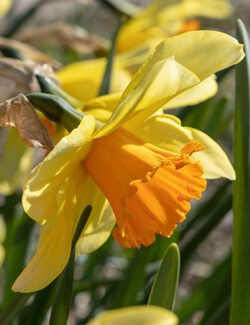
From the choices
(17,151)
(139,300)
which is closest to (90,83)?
(17,151)

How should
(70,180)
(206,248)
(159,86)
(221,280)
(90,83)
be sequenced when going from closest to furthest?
(159,86) → (70,180) → (90,83) → (221,280) → (206,248)

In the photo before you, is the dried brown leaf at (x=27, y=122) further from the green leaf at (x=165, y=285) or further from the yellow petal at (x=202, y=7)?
the yellow petal at (x=202, y=7)

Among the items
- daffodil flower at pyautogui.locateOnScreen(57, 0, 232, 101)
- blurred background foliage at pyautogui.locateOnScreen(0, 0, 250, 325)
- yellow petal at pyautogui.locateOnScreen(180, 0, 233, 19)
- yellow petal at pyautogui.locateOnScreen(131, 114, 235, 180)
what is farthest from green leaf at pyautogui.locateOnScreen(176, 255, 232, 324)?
yellow petal at pyautogui.locateOnScreen(180, 0, 233, 19)

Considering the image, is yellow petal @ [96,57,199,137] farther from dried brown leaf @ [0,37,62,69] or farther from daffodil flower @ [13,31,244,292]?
dried brown leaf @ [0,37,62,69]

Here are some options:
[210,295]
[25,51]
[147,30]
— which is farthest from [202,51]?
[147,30]

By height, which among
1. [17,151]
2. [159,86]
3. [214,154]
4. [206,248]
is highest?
[159,86]

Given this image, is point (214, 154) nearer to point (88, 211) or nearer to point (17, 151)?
point (88, 211)

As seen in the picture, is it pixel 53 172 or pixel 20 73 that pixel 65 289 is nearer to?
pixel 53 172
